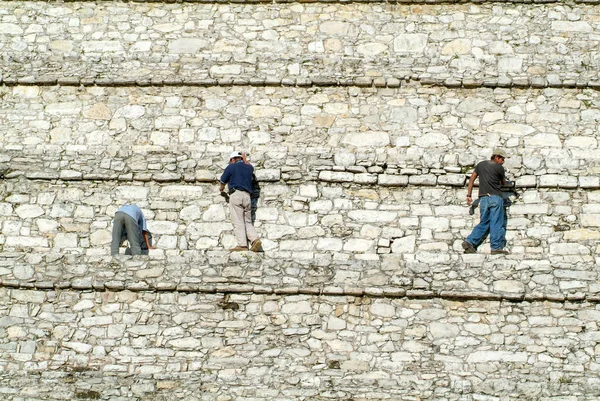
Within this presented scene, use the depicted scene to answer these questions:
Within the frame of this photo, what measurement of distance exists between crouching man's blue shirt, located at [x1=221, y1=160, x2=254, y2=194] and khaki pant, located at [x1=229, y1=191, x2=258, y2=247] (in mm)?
97

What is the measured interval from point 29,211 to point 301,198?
163 inches

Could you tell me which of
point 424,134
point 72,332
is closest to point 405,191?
point 424,134

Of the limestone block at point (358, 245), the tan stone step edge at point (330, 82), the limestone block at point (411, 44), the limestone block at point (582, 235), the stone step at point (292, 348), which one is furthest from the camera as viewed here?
the limestone block at point (411, 44)

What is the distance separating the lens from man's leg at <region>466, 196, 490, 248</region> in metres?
15.0

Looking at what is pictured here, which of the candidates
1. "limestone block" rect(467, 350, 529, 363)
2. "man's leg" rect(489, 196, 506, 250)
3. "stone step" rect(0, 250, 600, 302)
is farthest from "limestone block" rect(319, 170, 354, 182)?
"limestone block" rect(467, 350, 529, 363)

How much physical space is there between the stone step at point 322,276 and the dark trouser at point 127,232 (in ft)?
1.25

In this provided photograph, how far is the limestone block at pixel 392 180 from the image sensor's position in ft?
51.5

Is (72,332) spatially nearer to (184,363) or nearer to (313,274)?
(184,363)

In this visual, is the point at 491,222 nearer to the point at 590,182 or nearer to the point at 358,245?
the point at 590,182

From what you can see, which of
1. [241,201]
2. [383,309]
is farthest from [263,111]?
[383,309]

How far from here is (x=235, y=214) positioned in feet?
49.4

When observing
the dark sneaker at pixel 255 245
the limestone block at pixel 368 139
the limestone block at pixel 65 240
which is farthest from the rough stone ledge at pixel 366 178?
the dark sneaker at pixel 255 245

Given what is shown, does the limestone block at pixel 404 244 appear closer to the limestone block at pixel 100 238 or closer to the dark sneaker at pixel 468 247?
the dark sneaker at pixel 468 247

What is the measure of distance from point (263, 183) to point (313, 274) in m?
2.07
